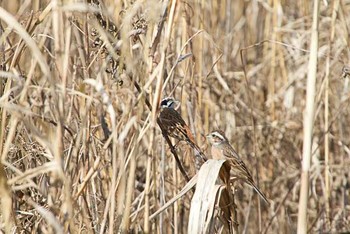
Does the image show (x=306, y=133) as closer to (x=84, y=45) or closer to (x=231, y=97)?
(x=84, y=45)

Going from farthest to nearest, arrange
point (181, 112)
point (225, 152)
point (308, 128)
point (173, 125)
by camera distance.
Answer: point (181, 112) → point (225, 152) → point (173, 125) → point (308, 128)

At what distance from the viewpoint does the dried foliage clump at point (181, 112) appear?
154cm

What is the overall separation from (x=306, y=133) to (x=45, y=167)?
1.68 feet

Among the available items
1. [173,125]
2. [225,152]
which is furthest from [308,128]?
[225,152]

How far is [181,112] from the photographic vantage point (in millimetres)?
2541

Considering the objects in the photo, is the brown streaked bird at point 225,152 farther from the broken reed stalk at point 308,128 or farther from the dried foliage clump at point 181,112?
the broken reed stalk at point 308,128

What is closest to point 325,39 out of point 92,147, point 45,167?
point 92,147

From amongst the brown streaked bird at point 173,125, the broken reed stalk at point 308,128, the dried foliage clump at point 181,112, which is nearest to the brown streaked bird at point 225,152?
the dried foliage clump at point 181,112

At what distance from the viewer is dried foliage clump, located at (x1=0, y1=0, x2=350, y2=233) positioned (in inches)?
60.5

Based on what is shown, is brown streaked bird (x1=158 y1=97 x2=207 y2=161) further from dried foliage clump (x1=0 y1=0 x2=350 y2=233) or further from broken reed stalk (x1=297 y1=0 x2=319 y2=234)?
broken reed stalk (x1=297 y1=0 x2=319 y2=234)

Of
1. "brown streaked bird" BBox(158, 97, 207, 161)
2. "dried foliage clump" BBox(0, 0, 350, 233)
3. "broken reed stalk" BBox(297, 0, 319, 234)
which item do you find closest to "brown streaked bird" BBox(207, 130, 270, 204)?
"dried foliage clump" BBox(0, 0, 350, 233)

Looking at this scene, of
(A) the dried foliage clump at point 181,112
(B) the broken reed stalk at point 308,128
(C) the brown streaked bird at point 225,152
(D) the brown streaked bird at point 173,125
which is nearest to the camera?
(B) the broken reed stalk at point 308,128

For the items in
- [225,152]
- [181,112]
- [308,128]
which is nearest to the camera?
[308,128]

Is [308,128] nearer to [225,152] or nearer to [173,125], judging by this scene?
[173,125]
